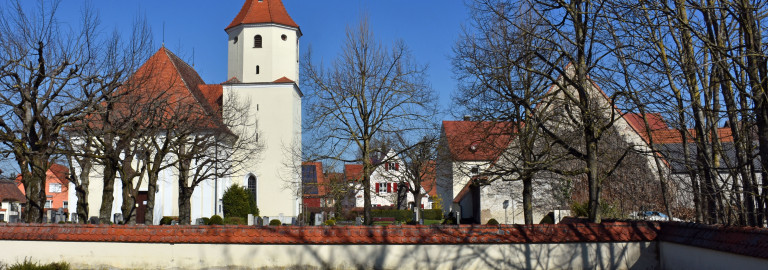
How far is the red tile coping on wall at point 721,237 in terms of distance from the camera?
866 centimetres

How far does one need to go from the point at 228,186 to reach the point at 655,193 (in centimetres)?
2961

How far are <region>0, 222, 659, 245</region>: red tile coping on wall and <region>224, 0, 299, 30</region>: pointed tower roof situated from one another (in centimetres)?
3530

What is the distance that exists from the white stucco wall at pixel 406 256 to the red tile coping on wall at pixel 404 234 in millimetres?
113

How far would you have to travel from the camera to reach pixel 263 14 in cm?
4691

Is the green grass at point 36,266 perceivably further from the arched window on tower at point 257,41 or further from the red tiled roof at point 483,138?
the arched window on tower at point 257,41


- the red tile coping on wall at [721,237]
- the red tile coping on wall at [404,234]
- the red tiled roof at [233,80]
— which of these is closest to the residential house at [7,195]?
the red tiled roof at [233,80]

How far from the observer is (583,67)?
1325cm

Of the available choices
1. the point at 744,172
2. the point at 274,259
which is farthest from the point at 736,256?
the point at 274,259

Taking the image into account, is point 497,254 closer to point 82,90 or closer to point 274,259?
point 274,259

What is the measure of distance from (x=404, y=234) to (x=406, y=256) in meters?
0.39

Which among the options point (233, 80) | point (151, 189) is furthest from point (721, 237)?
point (233, 80)

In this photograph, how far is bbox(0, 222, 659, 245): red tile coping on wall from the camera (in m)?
12.1

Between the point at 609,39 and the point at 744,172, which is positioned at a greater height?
the point at 609,39

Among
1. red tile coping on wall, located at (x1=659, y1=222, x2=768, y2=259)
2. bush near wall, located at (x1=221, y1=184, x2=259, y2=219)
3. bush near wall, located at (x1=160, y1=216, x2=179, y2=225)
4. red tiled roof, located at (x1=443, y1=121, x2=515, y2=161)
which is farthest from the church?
red tile coping on wall, located at (x1=659, y1=222, x2=768, y2=259)
